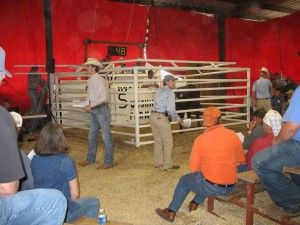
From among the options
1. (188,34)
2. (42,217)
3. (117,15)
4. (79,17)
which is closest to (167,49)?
(188,34)

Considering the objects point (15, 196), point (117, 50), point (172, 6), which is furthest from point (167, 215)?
point (172, 6)

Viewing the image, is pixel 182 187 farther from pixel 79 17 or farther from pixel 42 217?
pixel 79 17

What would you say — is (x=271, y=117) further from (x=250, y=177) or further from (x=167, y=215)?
(x=167, y=215)

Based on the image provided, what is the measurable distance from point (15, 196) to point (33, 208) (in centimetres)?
12

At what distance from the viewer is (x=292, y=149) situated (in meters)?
2.56

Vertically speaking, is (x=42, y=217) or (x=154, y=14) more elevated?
(x=154, y=14)

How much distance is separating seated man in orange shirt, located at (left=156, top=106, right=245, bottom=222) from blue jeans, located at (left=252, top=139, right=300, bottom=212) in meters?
0.28

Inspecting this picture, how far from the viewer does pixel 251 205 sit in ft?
9.84

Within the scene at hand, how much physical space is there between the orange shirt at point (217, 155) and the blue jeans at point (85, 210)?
1.02 meters

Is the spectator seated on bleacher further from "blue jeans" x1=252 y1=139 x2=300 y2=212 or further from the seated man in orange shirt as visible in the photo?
"blue jeans" x1=252 y1=139 x2=300 y2=212

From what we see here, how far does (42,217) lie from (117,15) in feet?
35.8

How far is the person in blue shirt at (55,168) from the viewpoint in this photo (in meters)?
2.31

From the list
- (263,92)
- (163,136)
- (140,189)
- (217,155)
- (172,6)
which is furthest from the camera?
(172,6)

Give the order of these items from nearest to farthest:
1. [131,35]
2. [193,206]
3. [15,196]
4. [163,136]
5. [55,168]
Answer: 1. [15,196]
2. [55,168]
3. [193,206]
4. [163,136]
5. [131,35]
